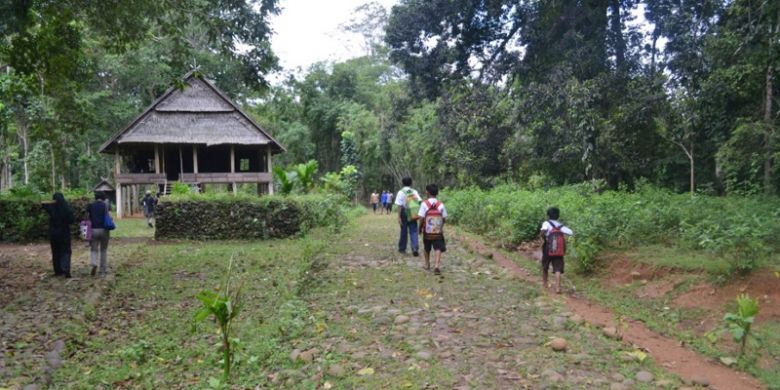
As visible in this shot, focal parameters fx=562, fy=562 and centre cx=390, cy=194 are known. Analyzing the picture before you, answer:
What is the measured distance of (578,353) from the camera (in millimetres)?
5508

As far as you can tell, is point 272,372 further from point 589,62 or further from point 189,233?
point 589,62

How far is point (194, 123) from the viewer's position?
27062 millimetres

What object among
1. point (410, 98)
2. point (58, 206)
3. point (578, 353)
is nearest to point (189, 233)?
point (58, 206)

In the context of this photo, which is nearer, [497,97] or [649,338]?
[649,338]

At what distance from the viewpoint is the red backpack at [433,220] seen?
31.2 ft

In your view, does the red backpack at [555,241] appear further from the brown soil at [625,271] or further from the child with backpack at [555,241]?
the brown soil at [625,271]

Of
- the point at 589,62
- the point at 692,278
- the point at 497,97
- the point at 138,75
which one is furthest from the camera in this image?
the point at 138,75

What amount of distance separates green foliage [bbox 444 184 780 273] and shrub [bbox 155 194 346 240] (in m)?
6.66

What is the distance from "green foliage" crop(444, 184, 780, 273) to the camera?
7.44 metres

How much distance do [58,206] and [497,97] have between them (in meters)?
16.5

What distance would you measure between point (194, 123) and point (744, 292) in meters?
Result: 24.7

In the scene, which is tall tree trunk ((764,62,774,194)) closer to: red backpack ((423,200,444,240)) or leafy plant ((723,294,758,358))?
red backpack ((423,200,444,240))

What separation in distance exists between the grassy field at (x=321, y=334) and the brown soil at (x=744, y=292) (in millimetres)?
1858

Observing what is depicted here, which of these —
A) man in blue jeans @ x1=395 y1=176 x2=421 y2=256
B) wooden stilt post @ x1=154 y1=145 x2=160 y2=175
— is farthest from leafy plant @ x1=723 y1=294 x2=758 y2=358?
wooden stilt post @ x1=154 y1=145 x2=160 y2=175
